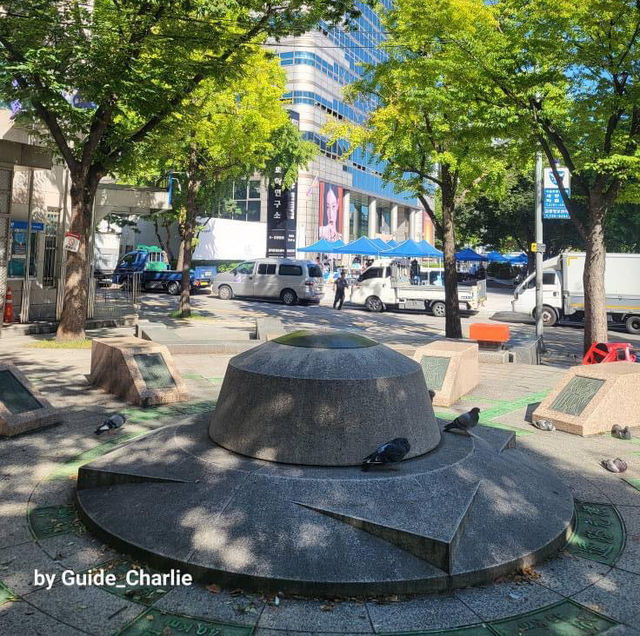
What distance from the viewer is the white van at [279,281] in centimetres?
2953

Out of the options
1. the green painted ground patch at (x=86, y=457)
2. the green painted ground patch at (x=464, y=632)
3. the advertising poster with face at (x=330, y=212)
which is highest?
the advertising poster with face at (x=330, y=212)

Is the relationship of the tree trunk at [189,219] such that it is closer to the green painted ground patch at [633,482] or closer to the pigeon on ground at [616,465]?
the pigeon on ground at [616,465]

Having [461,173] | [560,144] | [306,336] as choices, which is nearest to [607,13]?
[560,144]

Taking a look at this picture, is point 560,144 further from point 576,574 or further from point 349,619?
point 349,619

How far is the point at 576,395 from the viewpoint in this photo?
9.17m

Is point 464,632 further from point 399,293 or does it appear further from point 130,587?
point 399,293

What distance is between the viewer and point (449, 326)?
1820cm

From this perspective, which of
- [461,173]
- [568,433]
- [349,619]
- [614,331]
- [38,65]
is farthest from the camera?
[614,331]

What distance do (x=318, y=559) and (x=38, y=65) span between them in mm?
10947

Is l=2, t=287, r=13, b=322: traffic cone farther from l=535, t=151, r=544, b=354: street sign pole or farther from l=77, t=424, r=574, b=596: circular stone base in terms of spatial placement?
l=535, t=151, r=544, b=354: street sign pole

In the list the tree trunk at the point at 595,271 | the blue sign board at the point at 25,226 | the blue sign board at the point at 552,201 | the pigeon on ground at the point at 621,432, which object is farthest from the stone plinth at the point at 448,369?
the blue sign board at the point at 25,226

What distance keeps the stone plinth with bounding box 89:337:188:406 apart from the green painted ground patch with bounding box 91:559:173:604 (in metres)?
4.78

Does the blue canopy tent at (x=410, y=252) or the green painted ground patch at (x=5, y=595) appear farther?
the blue canopy tent at (x=410, y=252)

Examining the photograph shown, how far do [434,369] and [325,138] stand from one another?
50625 mm
